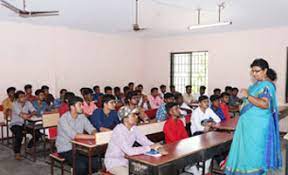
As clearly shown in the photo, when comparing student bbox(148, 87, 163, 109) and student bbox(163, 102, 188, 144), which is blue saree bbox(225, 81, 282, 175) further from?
student bbox(148, 87, 163, 109)

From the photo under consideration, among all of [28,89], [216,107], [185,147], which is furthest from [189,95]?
[185,147]

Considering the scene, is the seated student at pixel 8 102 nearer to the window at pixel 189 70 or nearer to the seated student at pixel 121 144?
the seated student at pixel 121 144

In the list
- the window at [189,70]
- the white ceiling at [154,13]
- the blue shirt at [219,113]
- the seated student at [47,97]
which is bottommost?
the blue shirt at [219,113]

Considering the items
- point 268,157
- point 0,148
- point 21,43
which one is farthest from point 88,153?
point 21,43

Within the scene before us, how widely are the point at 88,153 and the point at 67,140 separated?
1.41 feet

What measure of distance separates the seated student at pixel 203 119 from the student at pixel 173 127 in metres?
0.61

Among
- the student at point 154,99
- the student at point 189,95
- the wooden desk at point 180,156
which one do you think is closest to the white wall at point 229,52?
the student at point 189,95

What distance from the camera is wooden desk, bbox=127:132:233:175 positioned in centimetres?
272

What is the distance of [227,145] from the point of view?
12.2ft

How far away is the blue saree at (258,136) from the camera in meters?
2.98

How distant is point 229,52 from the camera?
29.0ft

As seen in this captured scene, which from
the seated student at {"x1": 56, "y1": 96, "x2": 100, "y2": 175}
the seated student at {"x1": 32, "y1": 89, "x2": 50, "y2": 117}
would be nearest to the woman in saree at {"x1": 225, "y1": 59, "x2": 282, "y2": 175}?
the seated student at {"x1": 56, "y1": 96, "x2": 100, "y2": 175}

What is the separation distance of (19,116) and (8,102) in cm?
98

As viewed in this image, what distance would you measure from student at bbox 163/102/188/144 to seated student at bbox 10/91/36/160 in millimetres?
2887
